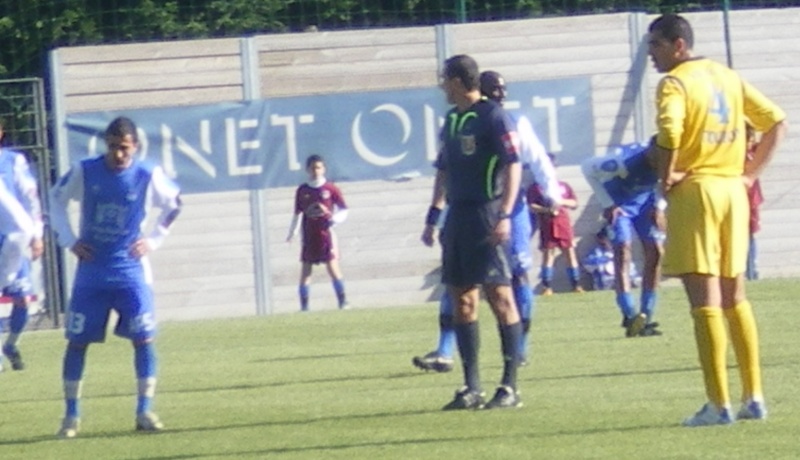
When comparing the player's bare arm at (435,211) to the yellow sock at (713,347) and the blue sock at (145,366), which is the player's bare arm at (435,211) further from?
the yellow sock at (713,347)

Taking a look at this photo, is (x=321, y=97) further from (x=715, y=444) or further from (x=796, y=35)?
(x=715, y=444)

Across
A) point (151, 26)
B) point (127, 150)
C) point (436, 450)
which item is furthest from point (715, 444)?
point (151, 26)

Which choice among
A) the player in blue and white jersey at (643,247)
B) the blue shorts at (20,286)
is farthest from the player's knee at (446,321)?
the blue shorts at (20,286)

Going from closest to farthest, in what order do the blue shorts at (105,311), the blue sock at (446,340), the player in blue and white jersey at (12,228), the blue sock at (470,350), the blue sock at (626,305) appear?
the blue shorts at (105,311)
the blue sock at (470,350)
the blue sock at (446,340)
the player in blue and white jersey at (12,228)
the blue sock at (626,305)

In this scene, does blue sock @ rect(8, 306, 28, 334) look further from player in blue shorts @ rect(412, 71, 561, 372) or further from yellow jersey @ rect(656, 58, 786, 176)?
yellow jersey @ rect(656, 58, 786, 176)

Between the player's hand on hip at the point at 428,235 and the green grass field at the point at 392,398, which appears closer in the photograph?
the green grass field at the point at 392,398

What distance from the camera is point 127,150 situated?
415 inches

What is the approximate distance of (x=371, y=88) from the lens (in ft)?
79.2

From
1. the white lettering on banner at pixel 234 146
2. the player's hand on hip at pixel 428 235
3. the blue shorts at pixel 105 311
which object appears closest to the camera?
the blue shorts at pixel 105 311

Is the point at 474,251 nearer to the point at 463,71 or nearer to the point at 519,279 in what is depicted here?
the point at 463,71

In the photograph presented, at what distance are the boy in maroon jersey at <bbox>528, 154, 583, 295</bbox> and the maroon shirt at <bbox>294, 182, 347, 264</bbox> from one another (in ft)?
7.28

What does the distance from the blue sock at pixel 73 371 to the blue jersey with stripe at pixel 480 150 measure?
84.4 inches

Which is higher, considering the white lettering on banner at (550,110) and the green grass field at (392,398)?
the white lettering on banner at (550,110)

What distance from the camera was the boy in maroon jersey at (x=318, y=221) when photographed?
23.1 metres
